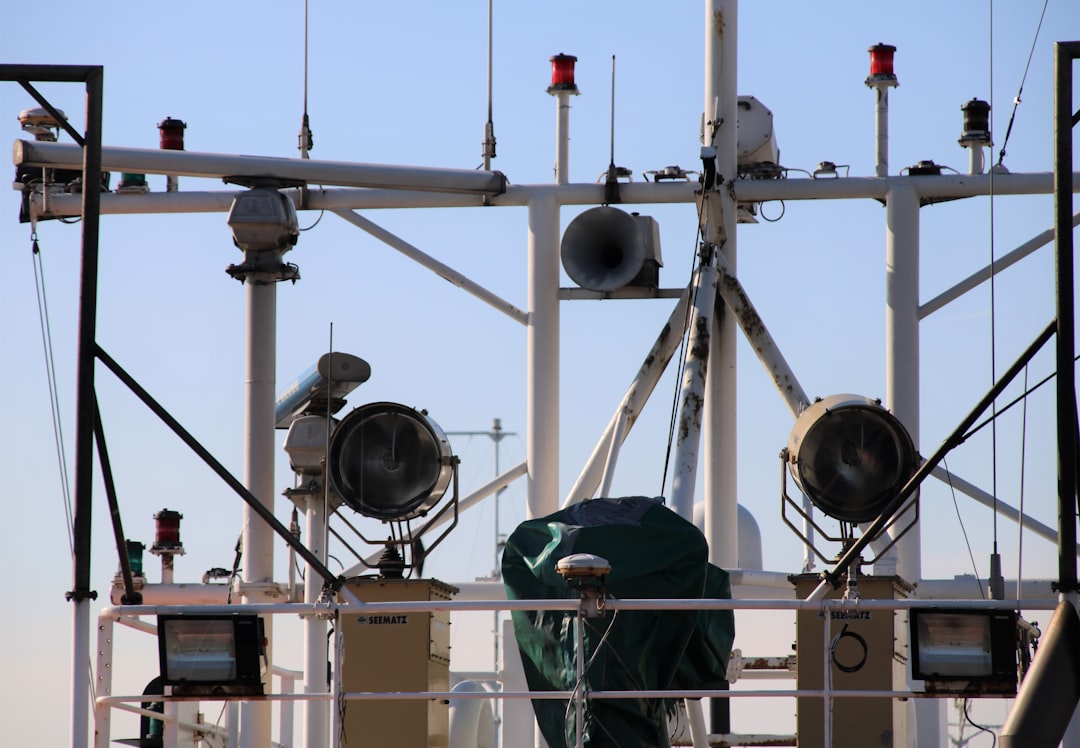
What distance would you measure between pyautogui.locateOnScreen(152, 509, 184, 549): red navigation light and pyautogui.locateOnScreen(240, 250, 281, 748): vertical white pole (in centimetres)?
205

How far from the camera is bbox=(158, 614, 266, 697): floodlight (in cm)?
1092

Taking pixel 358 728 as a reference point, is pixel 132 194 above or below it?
above

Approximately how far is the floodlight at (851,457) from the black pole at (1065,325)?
340 cm

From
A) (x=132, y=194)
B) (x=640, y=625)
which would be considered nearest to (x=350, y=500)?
(x=640, y=625)

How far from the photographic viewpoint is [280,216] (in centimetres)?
1566

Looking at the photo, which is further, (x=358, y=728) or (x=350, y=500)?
(x=350, y=500)

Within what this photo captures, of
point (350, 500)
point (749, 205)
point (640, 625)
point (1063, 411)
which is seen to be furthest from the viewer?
point (749, 205)

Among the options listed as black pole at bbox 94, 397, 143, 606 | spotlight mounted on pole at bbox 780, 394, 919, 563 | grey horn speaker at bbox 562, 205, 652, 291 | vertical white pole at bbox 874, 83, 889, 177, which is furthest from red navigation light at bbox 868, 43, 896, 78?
black pole at bbox 94, 397, 143, 606

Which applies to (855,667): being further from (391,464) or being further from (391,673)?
(391,464)

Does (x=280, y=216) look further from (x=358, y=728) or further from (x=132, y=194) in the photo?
(x=358, y=728)

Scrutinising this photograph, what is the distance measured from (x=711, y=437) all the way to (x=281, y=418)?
3.91m

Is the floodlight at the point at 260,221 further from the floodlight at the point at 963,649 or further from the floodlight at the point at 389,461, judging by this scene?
the floodlight at the point at 963,649

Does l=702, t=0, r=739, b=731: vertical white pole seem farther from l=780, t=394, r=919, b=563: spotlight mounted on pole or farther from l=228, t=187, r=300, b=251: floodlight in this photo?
l=228, t=187, r=300, b=251: floodlight

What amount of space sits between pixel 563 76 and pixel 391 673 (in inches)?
277
